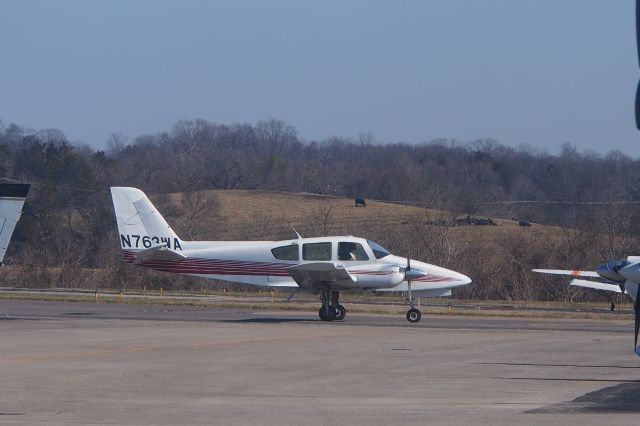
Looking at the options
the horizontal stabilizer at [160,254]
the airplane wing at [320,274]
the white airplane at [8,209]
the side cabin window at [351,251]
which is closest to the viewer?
the white airplane at [8,209]

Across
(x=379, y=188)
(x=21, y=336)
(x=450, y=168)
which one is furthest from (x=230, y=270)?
(x=450, y=168)

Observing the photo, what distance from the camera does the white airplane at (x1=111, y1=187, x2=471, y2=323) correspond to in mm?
28734

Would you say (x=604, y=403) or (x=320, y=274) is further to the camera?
(x=320, y=274)

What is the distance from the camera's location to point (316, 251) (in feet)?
95.9

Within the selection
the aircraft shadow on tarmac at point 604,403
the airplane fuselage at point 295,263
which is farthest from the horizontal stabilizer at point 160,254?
the aircraft shadow on tarmac at point 604,403

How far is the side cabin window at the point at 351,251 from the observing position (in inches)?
1144

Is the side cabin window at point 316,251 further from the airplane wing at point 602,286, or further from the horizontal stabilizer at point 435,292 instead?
the airplane wing at point 602,286

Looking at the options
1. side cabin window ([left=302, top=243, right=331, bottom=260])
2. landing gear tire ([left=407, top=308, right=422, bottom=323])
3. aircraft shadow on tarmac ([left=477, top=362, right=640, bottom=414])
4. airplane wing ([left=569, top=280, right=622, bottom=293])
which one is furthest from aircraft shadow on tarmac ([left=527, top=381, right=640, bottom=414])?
airplane wing ([left=569, top=280, right=622, bottom=293])

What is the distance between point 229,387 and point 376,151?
135 meters

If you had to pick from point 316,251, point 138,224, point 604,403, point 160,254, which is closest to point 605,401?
point 604,403

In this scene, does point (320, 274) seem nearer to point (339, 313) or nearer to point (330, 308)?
point (330, 308)

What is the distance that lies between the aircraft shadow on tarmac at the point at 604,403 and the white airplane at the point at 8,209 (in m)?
14.7

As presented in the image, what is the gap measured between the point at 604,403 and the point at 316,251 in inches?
649

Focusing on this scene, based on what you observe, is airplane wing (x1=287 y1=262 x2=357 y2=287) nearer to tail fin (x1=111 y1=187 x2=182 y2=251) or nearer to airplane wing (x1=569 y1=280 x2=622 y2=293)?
tail fin (x1=111 y1=187 x2=182 y2=251)
